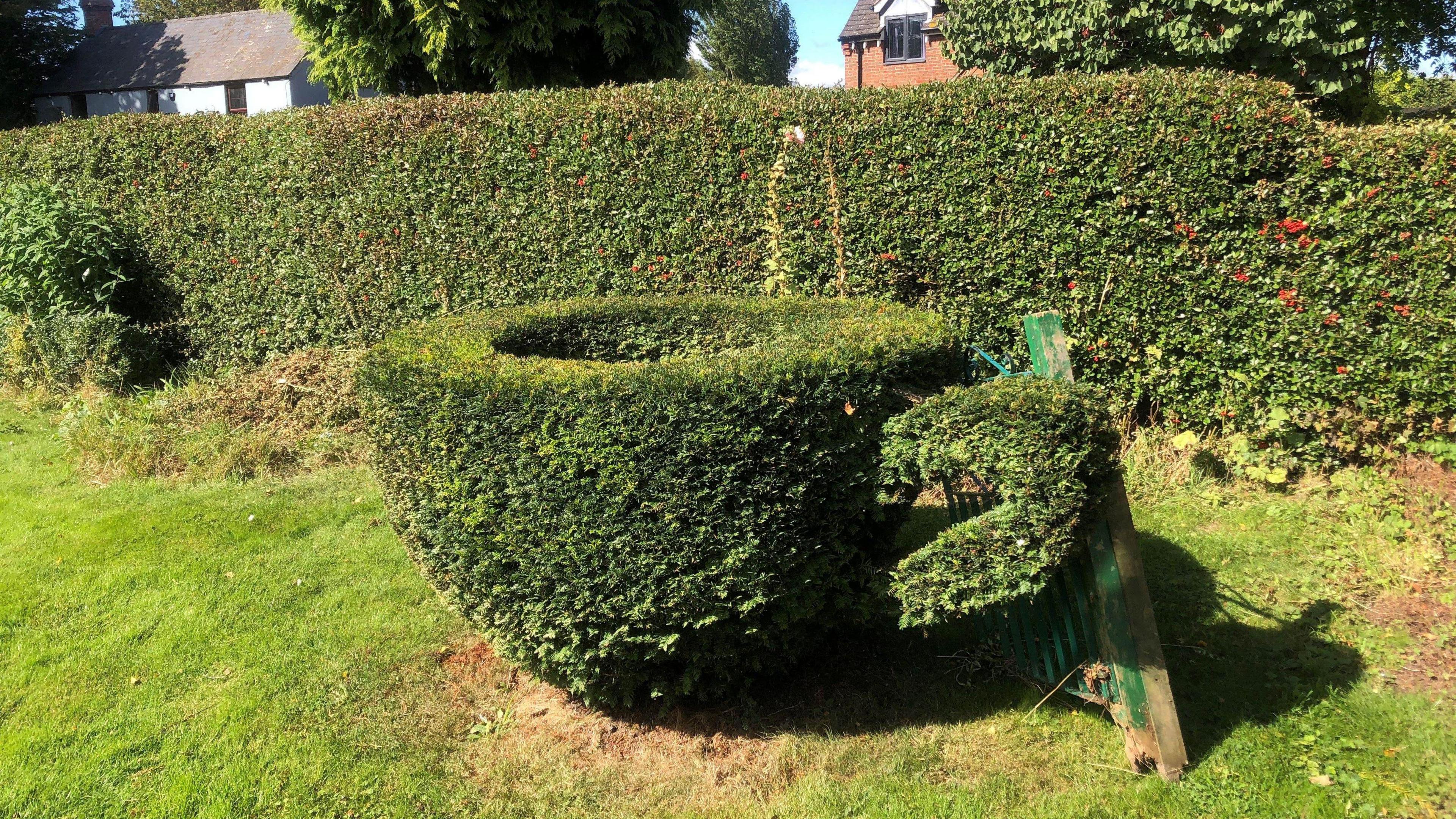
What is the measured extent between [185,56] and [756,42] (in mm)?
25255

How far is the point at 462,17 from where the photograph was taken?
854 centimetres

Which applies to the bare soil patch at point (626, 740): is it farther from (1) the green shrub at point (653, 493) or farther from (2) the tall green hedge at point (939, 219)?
(2) the tall green hedge at point (939, 219)

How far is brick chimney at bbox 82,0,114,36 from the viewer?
34.9 m

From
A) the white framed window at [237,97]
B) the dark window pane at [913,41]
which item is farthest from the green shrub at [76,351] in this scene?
the dark window pane at [913,41]

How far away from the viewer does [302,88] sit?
30453mm

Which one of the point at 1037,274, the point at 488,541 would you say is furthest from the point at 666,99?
the point at 488,541

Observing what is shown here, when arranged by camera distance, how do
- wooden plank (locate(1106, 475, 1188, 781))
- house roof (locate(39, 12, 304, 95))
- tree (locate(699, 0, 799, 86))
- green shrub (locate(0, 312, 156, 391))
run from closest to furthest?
wooden plank (locate(1106, 475, 1188, 781))
green shrub (locate(0, 312, 156, 391))
house roof (locate(39, 12, 304, 95))
tree (locate(699, 0, 799, 86))

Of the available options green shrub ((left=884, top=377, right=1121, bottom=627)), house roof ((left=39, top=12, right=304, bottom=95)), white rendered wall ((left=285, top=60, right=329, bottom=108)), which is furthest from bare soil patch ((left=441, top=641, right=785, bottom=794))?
house roof ((left=39, top=12, right=304, bottom=95))

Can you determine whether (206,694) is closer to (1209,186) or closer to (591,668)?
(591,668)

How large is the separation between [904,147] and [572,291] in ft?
9.17

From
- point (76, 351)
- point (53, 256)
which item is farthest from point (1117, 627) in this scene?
point (53, 256)

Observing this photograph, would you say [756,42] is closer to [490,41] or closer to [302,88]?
[302,88]

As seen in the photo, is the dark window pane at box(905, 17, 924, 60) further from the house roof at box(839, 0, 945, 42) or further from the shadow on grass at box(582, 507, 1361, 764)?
the shadow on grass at box(582, 507, 1361, 764)

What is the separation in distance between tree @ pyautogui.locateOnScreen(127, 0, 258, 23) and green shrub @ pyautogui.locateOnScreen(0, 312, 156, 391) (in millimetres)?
40860
